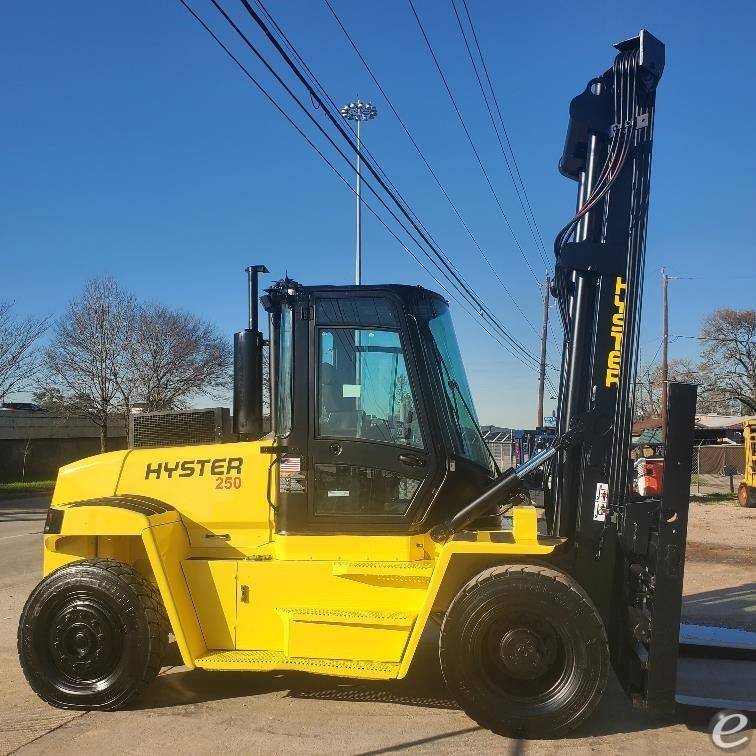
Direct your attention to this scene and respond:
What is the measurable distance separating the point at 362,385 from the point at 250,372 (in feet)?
2.53

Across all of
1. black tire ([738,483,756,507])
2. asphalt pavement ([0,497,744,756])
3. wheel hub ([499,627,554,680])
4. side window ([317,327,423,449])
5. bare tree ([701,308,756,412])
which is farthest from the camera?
bare tree ([701,308,756,412])

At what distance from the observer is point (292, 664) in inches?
192

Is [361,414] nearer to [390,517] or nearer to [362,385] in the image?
[362,385]

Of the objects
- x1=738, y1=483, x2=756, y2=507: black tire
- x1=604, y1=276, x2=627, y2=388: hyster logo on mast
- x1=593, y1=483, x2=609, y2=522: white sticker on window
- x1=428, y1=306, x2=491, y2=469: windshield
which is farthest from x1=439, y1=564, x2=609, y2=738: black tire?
x1=738, y1=483, x2=756, y2=507: black tire

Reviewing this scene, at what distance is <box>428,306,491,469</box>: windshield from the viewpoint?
5.32 m

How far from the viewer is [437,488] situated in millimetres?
5098

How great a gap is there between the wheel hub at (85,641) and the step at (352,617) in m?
1.22

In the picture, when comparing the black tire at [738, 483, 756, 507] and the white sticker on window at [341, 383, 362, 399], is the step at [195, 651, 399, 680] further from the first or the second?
the black tire at [738, 483, 756, 507]

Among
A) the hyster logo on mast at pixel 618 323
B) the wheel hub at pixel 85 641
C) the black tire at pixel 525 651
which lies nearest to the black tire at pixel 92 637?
the wheel hub at pixel 85 641

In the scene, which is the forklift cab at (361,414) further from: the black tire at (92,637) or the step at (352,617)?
the black tire at (92,637)

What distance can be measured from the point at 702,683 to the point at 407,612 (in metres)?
2.24

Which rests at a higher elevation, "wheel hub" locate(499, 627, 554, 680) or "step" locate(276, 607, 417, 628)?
"step" locate(276, 607, 417, 628)

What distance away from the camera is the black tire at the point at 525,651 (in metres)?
4.53

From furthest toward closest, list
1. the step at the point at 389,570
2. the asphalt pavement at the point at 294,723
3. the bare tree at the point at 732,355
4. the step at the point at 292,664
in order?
the bare tree at the point at 732,355 < the step at the point at 389,570 < the step at the point at 292,664 < the asphalt pavement at the point at 294,723
